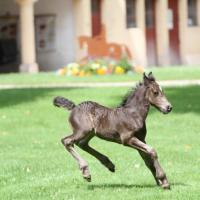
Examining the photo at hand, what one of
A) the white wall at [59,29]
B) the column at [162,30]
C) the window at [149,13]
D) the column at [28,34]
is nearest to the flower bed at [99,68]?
the column at [28,34]

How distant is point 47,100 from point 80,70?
28.6 ft

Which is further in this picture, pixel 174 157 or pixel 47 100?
pixel 47 100

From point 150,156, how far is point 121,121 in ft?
1.40

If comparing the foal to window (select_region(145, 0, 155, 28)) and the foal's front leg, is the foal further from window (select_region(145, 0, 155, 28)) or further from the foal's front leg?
window (select_region(145, 0, 155, 28))

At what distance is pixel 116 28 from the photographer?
109ft

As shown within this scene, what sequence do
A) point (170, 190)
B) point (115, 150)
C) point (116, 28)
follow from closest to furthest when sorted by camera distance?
point (170, 190), point (115, 150), point (116, 28)

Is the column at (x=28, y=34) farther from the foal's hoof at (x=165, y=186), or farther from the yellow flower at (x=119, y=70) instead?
the foal's hoof at (x=165, y=186)

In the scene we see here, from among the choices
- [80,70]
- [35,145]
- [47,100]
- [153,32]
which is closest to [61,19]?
[153,32]

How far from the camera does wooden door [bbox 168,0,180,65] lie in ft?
122

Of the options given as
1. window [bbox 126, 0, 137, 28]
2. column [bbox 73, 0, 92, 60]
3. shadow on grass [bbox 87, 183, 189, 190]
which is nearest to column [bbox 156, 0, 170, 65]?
window [bbox 126, 0, 137, 28]

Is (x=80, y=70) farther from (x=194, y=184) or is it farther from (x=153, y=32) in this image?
(x=194, y=184)

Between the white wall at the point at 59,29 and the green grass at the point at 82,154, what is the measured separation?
A: 14229 millimetres

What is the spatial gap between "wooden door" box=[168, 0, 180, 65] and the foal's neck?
29.3 meters

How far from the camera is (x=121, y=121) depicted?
779 cm
